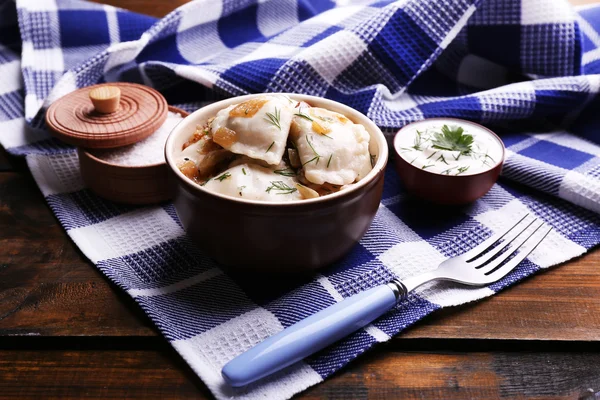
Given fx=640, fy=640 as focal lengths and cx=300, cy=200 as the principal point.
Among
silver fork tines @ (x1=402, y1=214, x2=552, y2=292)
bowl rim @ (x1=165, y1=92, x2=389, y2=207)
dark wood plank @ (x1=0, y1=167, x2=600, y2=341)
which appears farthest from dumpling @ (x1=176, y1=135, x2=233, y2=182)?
silver fork tines @ (x1=402, y1=214, x2=552, y2=292)

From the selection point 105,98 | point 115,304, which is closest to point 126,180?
point 105,98

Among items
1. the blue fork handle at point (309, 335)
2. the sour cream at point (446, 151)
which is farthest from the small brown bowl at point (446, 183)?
the blue fork handle at point (309, 335)

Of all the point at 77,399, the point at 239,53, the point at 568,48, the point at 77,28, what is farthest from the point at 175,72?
the point at 568,48

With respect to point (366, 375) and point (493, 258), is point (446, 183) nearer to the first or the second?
point (493, 258)

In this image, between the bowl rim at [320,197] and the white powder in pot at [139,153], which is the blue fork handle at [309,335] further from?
the white powder in pot at [139,153]

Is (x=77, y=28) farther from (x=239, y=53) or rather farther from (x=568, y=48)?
(x=568, y=48)

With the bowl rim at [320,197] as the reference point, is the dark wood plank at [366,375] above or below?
below

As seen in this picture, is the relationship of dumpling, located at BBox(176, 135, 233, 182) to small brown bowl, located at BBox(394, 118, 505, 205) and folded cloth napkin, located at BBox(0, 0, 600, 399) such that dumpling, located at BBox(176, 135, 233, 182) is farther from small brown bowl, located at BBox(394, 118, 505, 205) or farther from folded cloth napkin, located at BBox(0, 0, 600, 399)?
small brown bowl, located at BBox(394, 118, 505, 205)
